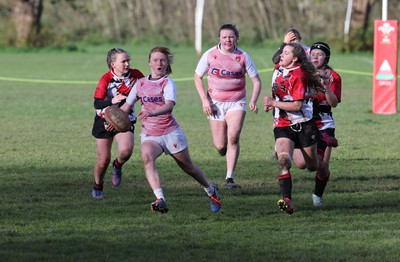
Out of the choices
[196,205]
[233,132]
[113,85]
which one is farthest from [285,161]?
[233,132]

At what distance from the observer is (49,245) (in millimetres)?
9406

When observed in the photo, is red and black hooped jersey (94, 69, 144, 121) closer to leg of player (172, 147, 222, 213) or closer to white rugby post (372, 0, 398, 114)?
leg of player (172, 147, 222, 213)

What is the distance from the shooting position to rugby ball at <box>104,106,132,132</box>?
11.5 meters

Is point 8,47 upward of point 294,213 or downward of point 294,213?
downward

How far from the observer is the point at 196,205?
11.9m

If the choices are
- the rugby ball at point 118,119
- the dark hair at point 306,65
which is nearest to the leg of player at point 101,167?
the rugby ball at point 118,119

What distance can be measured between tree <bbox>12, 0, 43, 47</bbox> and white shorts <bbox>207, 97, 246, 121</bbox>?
43268 millimetres

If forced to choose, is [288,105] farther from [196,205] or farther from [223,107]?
[223,107]

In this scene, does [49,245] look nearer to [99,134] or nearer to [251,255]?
[251,255]

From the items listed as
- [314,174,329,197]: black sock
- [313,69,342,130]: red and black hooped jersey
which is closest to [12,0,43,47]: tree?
[313,69,342,130]: red and black hooped jersey

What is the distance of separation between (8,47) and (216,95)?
44.2 meters

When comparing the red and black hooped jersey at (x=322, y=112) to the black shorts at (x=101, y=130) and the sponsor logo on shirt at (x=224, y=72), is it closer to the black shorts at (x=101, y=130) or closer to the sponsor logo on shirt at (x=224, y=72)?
the sponsor logo on shirt at (x=224, y=72)

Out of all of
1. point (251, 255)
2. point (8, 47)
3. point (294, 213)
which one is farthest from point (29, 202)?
point (8, 47)

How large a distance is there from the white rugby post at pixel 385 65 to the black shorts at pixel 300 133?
13.8m
